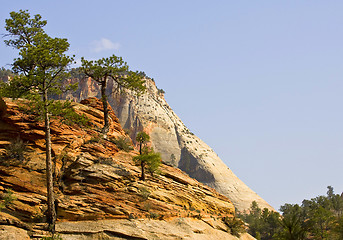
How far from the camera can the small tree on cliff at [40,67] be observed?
2506cm

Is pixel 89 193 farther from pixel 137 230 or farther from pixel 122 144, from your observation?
pixel 122 144

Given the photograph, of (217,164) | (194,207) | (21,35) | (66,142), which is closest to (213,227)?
(194,207)

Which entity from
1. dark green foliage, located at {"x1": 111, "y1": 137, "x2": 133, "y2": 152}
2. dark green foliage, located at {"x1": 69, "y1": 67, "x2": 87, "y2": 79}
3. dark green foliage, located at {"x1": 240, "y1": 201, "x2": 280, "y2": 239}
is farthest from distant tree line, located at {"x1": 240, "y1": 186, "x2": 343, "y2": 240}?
dark green foliage, located at {"x1": 69, "y1": 67, "x2": 87, "y2": 79}

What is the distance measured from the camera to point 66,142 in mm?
31156

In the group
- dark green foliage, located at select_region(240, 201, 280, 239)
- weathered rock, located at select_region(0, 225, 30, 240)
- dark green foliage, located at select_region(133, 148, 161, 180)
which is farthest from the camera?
dark green foliage, located at select_region(240, 201, 280, 239)

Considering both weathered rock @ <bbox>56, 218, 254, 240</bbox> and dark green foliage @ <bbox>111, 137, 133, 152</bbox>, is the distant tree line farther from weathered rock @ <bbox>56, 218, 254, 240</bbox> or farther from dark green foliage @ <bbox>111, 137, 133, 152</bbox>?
dark green foliage @ <bbox>111, 137, 133, 152</bbox>

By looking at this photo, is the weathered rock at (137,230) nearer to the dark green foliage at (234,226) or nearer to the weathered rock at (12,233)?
the weathered rock at (12,233)

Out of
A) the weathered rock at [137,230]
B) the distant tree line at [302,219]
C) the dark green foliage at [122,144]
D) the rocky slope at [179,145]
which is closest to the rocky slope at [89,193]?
the weathered rock at [137,230]

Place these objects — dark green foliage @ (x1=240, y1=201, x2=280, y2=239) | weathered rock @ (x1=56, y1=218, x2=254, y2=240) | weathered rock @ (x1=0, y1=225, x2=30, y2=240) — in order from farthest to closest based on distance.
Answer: dark green foliage @ (x1=240, y1=201, x2=280, y2=239) < weathered rock @ (x1=56, y1=218, x2=254, y2=240) < weathered rock @ (x1=0, y1=225, x2=30, y2=240)

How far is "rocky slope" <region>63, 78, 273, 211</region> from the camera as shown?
11947 cm

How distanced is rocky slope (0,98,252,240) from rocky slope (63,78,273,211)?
80.7 m

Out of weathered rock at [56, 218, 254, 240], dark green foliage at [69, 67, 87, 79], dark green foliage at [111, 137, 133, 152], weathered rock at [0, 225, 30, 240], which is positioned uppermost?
dark green foliage at [69, 67, 87, 79]

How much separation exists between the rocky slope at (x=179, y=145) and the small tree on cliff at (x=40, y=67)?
9190 centimetres

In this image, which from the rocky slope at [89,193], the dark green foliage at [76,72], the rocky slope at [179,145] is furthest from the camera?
the rocky slope at [179,145]
